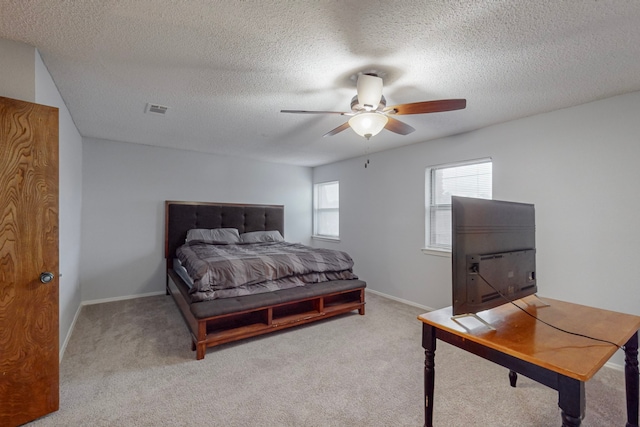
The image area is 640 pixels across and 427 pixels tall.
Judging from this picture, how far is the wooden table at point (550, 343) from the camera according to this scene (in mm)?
989

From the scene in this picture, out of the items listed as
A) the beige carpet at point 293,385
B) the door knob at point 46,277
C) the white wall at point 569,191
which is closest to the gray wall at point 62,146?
the beige carpet at point 293,385

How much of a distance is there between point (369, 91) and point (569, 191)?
221 cm

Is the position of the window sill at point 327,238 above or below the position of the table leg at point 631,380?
above

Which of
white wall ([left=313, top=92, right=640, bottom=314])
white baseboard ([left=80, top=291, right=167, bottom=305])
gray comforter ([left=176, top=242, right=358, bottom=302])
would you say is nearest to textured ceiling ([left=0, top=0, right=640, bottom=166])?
white wall ([left=313, top=92, right=640, bottom=314])

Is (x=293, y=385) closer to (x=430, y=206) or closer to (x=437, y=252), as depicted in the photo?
(x=437, y=252)

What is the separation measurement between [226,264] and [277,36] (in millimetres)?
2104

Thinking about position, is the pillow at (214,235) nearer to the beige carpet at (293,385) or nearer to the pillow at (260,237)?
the pillow at (260,237)

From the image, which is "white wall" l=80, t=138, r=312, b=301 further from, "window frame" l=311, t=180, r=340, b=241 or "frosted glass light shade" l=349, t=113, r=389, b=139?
"frosted glass light shade" l=349, t=113, r=389, b=139

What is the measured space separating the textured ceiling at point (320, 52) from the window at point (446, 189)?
0.69 meters

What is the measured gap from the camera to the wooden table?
99cm

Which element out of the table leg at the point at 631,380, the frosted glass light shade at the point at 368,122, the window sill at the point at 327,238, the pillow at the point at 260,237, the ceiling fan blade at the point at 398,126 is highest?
the ceiling fan blade at the point at 398,126

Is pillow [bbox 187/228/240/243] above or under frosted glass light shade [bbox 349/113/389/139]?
under

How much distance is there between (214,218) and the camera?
4.79 metres

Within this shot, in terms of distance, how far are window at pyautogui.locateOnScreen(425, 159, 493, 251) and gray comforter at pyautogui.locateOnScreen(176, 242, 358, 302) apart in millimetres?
1278
